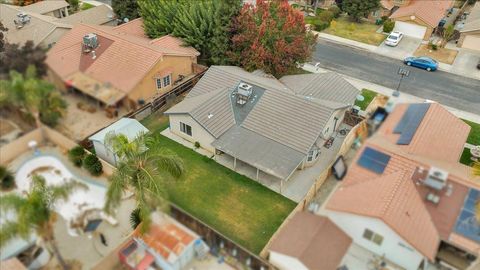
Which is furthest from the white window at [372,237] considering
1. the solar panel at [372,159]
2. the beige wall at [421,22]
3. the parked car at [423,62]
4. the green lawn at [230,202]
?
the beige wall at [421,22]

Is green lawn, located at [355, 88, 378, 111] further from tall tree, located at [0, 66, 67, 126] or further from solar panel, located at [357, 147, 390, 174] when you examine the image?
tall tree, located at [0, 66, 67, 126]

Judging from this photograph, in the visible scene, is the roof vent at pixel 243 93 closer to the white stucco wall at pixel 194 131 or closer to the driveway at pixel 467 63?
the white stucco wall at pixel 194 131

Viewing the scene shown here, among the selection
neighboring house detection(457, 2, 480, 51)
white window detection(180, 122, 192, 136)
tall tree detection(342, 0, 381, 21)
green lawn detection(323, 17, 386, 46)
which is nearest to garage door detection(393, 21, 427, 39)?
green lawn detection(323, 17, 386, 46)

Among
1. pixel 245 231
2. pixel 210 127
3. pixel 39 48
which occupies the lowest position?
pixel 245 231

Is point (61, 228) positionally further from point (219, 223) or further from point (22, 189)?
point (219, 223)

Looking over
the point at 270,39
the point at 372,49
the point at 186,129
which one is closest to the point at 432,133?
the point at 186,129

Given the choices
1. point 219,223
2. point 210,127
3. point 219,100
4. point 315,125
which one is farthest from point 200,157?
point 315,125

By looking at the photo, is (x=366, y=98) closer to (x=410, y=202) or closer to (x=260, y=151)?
(x=260, y=151)
